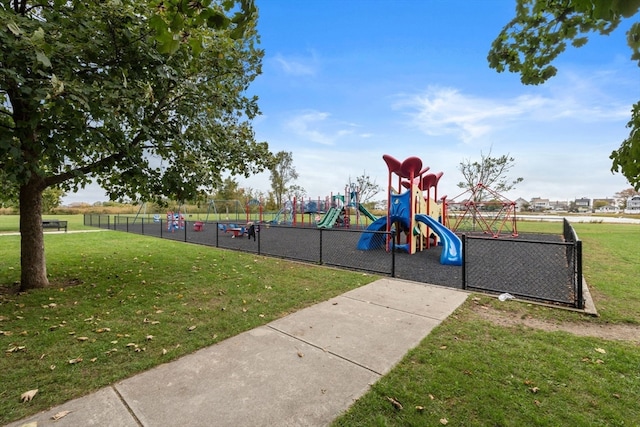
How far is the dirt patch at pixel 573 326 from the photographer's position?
3.74 meters

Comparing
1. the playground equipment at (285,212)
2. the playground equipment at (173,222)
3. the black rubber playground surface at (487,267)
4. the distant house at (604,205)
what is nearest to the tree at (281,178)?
the playground equipment at (285,212)

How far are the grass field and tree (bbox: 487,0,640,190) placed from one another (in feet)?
6.15

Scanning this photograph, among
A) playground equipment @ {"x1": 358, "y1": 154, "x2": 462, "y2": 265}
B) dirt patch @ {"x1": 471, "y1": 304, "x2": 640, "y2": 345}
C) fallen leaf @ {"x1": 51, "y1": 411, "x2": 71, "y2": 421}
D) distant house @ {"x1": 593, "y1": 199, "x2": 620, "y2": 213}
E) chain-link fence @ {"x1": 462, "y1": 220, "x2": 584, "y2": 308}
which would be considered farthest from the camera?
Answer: distant house @ {"x1": 593, "y1": 199, "x2": 620, "y2": 213}

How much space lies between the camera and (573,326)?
402 centimetres

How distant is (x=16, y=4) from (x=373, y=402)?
7.51 m

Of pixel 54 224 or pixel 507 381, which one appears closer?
pixel 507 381

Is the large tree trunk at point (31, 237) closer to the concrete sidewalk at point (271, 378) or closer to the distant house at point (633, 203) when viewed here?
the concrete sidewalk at point (271, 378)

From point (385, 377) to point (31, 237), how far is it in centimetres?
673

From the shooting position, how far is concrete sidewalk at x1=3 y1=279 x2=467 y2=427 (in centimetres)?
221

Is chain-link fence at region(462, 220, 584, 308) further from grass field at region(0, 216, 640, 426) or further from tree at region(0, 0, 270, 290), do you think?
tree at region(0, 0, 270, 290)

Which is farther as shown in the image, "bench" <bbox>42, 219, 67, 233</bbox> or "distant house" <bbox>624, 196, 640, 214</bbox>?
"bench" <bbox>42, 219, 67, 233</bbox>

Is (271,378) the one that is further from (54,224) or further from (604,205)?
(604,205)

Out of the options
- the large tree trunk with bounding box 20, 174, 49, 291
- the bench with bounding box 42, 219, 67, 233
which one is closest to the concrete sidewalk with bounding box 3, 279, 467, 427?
the large tree trunk with bounding box 20, 174, 49, 291

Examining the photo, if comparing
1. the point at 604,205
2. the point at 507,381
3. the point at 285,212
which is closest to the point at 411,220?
the point at 507,381
